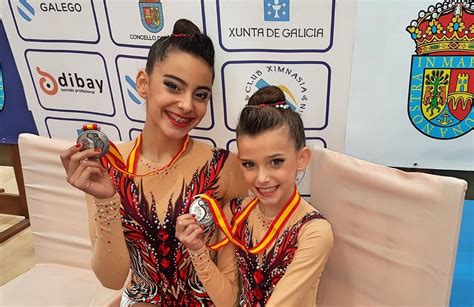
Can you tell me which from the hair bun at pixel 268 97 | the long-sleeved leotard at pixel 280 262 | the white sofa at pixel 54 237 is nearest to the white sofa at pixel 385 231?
the long-sleeved leotard at pixel 280 262

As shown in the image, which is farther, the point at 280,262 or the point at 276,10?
the point at 276,10

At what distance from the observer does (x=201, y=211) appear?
1250 mm

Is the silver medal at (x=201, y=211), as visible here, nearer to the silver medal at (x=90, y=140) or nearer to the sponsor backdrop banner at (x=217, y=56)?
the silver medal at (x=90, y=140)

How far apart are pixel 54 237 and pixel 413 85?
1454 millimetres

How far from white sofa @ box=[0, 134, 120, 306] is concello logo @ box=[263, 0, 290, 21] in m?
0.87

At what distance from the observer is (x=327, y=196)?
4.71 feet

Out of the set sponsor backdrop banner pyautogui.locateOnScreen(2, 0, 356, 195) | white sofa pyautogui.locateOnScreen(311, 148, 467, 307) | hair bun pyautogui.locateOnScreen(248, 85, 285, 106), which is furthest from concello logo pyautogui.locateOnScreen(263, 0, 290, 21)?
white sofa pyautogui.locateOnScreen(311, 148, 467, 307)

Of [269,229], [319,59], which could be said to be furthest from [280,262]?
[319,59]

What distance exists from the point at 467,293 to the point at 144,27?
4.71ft

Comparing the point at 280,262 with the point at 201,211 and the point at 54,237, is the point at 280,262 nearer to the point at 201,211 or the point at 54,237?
the point at 201,211

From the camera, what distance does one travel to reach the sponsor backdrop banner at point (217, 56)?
1457mm

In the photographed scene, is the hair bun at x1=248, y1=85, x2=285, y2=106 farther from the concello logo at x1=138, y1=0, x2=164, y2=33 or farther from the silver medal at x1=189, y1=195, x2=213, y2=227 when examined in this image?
the concello logo at x1=138, y1=0, x2=164, y2=33

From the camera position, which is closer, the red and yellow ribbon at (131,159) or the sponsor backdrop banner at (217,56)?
the red and yellow ribbon at (131,159)

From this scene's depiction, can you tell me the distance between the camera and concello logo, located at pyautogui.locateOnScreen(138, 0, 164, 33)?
1528 millimetres
